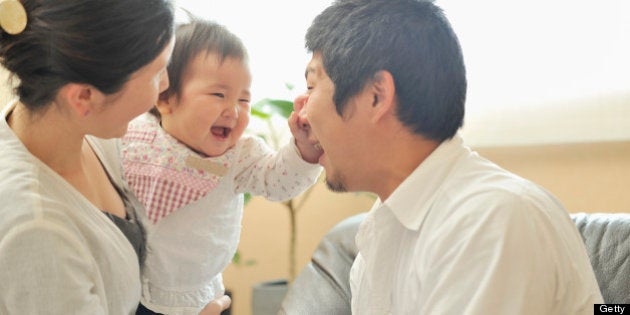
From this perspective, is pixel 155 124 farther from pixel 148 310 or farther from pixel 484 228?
pixel 484 228

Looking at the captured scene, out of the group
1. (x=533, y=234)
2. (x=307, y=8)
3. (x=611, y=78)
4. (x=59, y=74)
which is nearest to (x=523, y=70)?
(x=611, y=78)

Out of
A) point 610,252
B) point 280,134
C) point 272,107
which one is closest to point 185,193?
point 610,252

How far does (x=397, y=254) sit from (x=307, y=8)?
1993 millimetres

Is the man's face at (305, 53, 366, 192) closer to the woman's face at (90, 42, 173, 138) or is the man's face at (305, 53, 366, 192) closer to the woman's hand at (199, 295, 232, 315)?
the woman's face at (90, 42, 173, 138)

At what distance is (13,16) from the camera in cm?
129

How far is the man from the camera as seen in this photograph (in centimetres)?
118

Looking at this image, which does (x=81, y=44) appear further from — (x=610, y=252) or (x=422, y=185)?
(x=610, y=252)

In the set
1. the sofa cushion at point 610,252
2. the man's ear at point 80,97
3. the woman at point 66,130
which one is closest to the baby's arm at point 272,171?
the woman at point 66,130

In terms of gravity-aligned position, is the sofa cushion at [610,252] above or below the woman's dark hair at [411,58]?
below

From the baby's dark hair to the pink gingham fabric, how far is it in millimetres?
124

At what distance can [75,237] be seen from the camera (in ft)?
4.36

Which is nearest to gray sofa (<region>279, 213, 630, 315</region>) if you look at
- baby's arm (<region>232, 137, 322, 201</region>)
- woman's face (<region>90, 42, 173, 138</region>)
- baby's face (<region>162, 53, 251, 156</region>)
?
baby's arm (<region>232, 137, 322, 201</region>)

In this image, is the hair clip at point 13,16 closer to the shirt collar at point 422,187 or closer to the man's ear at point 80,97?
the man's ear at point 80,97

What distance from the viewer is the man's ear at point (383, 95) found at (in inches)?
55.8
